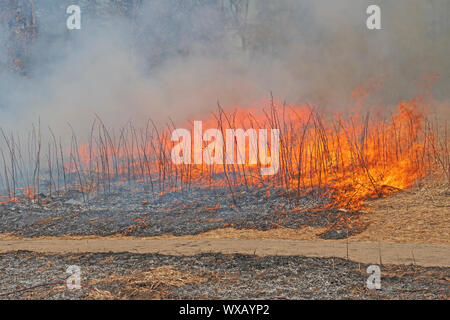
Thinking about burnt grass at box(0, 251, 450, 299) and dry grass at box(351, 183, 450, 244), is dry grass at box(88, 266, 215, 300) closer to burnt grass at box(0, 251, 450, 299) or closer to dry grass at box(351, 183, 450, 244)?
burnt grass at box(0, 251, 450, 299)

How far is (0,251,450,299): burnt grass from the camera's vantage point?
11.2 feet

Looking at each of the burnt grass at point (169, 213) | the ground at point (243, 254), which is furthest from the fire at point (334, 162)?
the ground at point (243, 254)

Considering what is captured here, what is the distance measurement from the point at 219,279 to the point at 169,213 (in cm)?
346

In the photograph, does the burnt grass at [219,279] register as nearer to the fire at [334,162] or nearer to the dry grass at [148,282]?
the dry grass at [148,282]

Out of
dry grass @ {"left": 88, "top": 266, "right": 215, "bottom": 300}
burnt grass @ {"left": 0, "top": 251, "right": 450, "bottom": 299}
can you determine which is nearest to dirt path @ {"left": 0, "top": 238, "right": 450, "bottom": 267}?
burnt grass @ {"left": 0, "top": 251, "right": 450, "bottom": 299}

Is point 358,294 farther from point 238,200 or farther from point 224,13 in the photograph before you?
point 224,13

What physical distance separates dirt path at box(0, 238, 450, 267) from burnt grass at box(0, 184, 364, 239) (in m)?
0.58

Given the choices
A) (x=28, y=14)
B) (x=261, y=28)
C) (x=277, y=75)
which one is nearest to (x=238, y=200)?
(x=277, y=75)

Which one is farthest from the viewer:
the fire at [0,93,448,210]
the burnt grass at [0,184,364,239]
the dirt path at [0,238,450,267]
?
the fire at [0,93,448,210]

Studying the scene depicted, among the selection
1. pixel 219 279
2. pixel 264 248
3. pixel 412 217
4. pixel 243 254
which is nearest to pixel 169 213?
pixel 264 248

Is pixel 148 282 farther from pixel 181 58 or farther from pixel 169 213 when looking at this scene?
pixel 181 58

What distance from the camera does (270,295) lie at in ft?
11.1

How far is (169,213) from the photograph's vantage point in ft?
23.6
